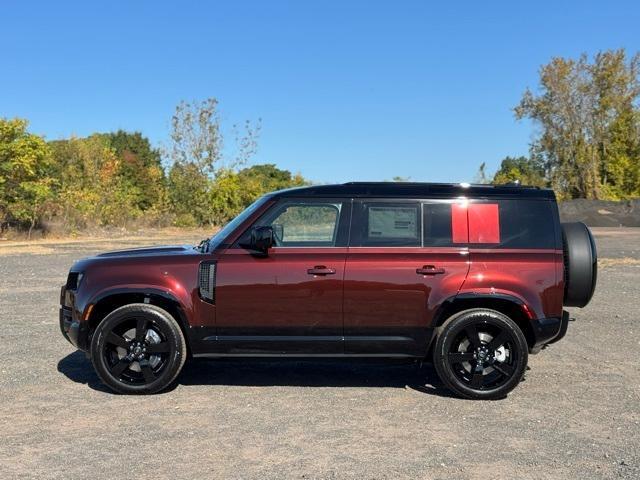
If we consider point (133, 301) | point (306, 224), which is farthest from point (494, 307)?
point (133, 301)

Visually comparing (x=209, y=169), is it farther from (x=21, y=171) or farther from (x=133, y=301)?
(x=133, y=301)

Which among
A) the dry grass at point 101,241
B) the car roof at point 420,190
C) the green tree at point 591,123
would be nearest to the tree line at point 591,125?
the green tree at point 591,123

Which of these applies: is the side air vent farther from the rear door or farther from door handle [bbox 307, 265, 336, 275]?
the rear door

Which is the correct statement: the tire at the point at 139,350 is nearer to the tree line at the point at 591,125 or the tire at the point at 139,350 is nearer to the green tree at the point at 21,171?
the green tree at the point at 21,171

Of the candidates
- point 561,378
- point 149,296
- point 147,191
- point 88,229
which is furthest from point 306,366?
point 147,191

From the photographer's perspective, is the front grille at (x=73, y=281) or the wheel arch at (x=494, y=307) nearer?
the wheel arch at (x=494, y=307)

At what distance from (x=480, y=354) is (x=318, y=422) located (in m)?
1.60

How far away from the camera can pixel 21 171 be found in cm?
2795

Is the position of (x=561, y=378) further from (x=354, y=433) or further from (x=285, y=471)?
(x=285, y=471)

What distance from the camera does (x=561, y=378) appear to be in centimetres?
607

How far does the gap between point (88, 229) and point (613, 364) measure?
100 feet

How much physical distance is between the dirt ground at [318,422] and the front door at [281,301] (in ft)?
1.59

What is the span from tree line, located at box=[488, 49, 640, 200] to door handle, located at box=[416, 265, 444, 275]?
162ft

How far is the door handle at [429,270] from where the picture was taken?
5.36 meters
